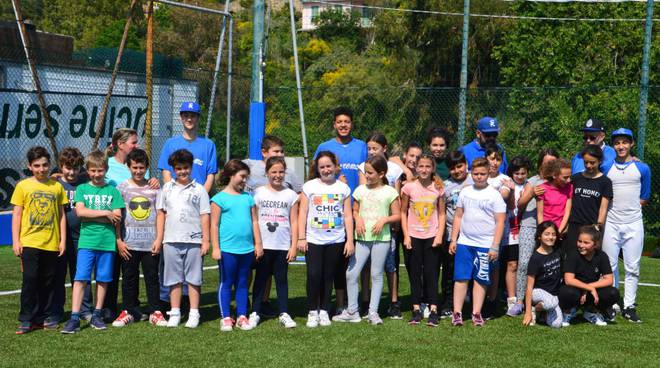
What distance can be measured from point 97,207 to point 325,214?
1837 millimetres

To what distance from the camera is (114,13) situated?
5353 cm

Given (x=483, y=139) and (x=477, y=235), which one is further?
(x=483, y=139)

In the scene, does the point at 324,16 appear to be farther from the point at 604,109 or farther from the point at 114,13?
the point at 604,109

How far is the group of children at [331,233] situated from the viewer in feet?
23.1

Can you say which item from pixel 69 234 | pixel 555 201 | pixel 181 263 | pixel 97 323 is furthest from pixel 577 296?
pixel 69 234

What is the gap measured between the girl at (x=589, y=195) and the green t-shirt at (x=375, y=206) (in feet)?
5.43

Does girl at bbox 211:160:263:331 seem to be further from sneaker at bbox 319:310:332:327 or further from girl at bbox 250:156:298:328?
sneaker at bbox 319:310:332:327

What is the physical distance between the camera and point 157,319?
7.23 metres

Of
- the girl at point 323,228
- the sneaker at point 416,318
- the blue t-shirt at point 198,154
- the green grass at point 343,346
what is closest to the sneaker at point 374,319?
the green grass at point 343,346

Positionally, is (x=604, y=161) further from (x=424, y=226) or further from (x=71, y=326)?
(x=71, y=326)

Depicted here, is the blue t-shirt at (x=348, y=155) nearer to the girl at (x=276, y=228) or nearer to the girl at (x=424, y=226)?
the girl at (x=424, y=226)

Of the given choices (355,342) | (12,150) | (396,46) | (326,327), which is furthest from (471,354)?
(396,46)

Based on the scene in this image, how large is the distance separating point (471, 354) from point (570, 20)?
20842mm

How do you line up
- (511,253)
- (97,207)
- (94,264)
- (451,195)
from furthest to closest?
(511,253), (451,195), (94,264), (97,207)
